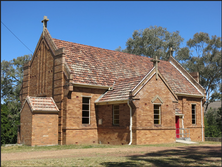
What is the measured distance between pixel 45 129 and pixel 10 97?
83.2ft

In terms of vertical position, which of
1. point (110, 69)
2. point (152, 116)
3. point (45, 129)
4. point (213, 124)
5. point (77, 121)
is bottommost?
point (213, 124)

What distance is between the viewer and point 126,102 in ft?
69.7

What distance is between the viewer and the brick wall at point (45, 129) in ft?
69.8

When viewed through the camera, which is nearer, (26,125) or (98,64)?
(26,125)

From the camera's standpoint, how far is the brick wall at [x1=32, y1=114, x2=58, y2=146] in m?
21.3

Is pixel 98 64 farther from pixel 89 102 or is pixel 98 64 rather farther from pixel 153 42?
pixel 153 42

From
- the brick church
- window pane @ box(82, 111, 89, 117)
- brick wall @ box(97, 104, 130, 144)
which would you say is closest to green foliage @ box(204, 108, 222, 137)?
the brick church

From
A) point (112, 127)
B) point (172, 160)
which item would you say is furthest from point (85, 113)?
point (172, 160)

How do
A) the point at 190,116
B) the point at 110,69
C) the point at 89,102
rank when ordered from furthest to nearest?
the point at 190,116
the point at 110,69
the point at 89,102

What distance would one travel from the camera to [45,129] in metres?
21.8

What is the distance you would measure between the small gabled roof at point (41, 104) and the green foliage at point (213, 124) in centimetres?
2223

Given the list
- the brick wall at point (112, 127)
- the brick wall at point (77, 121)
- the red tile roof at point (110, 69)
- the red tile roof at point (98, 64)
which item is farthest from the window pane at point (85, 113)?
the red tile roof at point (98, 64)

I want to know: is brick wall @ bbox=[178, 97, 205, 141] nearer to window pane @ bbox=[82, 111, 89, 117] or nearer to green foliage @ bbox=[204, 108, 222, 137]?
green foliage @ bbox=[204, 108, 222, 137]

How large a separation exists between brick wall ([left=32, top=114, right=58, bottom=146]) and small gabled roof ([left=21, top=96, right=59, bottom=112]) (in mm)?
494
